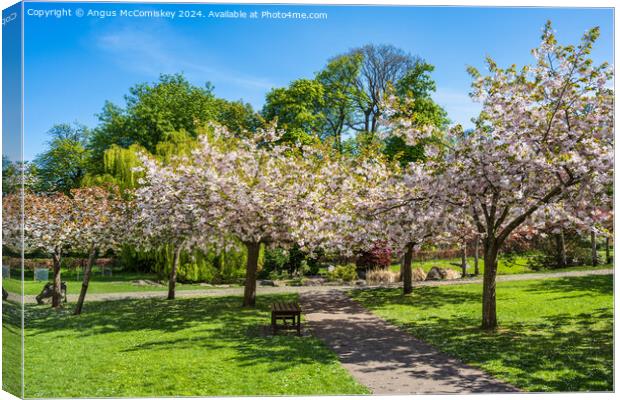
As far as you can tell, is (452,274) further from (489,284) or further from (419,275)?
(489,284)

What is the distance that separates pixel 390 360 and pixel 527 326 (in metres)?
4.44

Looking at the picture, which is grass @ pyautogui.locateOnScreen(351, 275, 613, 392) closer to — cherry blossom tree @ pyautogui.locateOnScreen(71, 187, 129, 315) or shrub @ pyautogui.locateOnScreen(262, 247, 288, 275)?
shrub @ pyautogui.locateOnScreen(262, 247, 288, 275)

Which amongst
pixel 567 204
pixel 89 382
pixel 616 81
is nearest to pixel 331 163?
pixel 567 204

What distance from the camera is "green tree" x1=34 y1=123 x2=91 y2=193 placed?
37.4 feet

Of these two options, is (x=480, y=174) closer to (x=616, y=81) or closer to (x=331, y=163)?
(x=616, y=81)

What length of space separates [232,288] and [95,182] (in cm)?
601

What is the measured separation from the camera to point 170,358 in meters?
10.7

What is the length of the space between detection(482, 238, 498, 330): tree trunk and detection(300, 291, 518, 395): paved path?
191cm

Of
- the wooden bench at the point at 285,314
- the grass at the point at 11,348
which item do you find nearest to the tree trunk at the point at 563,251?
the wooden bench at the point at 285,314

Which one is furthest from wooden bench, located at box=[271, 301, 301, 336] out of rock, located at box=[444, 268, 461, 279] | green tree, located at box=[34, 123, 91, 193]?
rock, located at box=[444, 268, 461, 279]

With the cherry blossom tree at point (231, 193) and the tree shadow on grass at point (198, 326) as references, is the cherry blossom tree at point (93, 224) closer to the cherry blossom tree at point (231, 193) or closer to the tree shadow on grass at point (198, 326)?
the cherry blossom tree at point (231, 193)

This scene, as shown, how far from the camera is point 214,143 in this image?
620 inches

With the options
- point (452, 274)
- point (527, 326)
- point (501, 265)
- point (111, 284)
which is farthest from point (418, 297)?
point (111, 284)

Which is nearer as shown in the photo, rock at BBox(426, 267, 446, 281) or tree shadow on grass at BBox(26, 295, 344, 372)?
tree shadow on grass at BBox(26, 295, 344, 372)
